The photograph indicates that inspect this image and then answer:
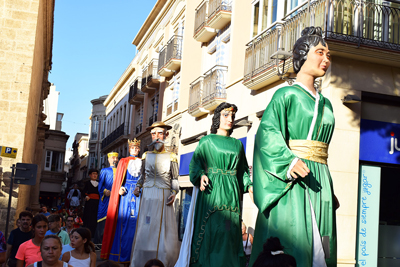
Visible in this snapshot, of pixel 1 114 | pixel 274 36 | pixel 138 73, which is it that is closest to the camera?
pixel 1 114

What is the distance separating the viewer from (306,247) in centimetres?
402

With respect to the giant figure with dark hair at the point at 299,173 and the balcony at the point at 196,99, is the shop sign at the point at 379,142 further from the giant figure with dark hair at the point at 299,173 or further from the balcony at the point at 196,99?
the balcony at the point at 196,99

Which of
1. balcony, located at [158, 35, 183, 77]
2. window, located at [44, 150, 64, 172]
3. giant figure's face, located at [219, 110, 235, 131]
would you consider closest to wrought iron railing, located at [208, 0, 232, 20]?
balcony, located at [158, 35, 183, 77]

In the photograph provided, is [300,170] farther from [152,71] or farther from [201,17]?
[152,71]

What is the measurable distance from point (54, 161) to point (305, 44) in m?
64.6

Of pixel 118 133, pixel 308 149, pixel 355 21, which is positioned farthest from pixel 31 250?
pixel 118 133

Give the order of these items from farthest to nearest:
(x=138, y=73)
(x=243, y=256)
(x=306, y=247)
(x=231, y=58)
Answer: (x=138, y=73), (x=231, y=58), (x=243, y=256), (x=306, y=247)

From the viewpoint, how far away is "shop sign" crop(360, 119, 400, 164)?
38.2 ft

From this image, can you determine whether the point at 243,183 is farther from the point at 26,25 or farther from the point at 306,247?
the point at 26,25

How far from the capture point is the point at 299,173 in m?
4.04

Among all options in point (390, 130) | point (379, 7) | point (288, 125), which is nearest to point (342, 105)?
point (390, 130)

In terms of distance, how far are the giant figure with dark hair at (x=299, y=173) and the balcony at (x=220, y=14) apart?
558 inches

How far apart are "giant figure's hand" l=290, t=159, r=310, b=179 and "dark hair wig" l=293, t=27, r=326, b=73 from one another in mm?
984

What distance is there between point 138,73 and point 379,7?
28.6m
